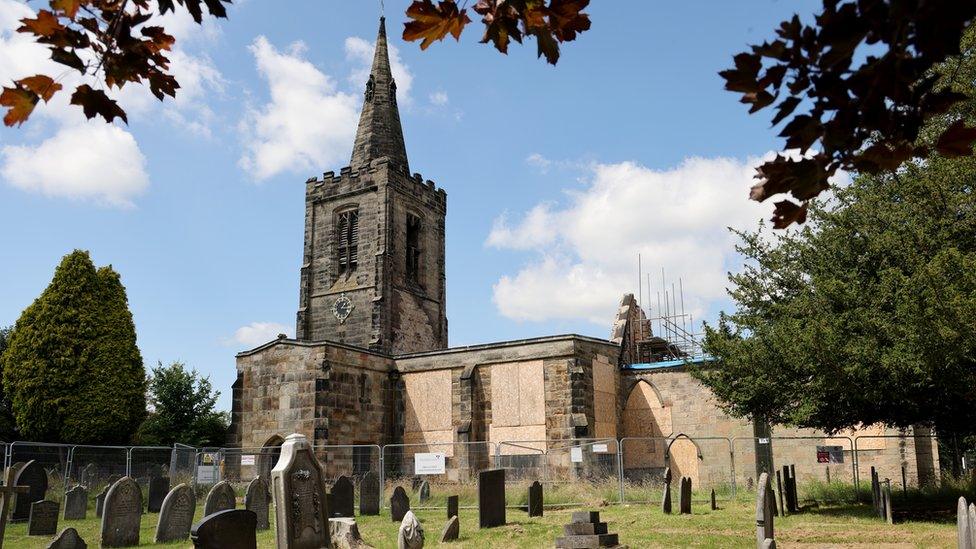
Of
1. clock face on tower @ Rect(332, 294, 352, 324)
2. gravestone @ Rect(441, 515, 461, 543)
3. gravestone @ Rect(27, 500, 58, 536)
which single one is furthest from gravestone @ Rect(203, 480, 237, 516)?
clock face on tower @ Rect(332, 294, 352, 324)

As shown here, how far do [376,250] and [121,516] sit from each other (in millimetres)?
21588

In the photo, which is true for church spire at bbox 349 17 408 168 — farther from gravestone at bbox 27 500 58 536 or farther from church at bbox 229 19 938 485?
gravestone at bbox 27 500 58 536

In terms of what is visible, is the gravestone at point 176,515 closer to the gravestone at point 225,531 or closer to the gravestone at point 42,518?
the gravestone at point 42,518

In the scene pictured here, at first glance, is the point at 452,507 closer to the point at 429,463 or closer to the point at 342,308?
the point at 429,463

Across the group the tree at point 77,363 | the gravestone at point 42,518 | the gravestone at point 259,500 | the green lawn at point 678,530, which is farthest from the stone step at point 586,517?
the tree at point 77,363

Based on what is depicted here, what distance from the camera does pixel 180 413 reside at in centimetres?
3450

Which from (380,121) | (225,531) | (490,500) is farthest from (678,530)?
(380,121)

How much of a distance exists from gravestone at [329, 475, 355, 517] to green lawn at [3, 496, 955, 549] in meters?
0.44

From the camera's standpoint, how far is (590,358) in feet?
89.6

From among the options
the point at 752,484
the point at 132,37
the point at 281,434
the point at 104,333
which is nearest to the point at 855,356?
the point at 752,484

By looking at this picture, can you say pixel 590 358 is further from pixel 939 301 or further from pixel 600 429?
pixel 939 301

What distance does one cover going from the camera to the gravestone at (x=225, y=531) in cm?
860

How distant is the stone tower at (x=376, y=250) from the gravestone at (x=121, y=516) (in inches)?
740

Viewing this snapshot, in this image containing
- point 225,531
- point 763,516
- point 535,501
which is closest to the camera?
point 225,531
